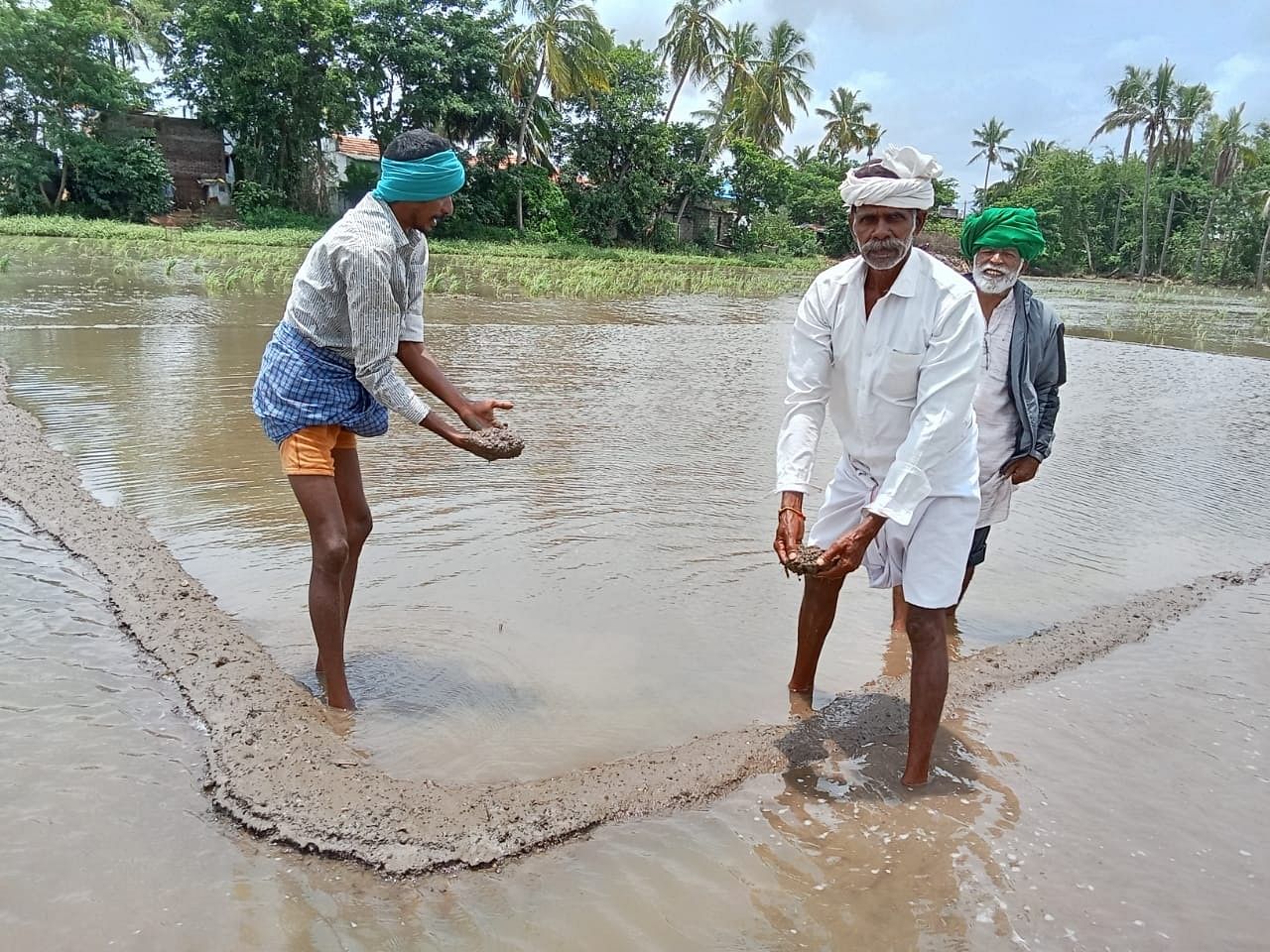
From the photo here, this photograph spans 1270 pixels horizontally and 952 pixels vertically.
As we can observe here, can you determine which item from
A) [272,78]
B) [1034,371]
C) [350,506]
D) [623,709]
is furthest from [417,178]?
[272,78]

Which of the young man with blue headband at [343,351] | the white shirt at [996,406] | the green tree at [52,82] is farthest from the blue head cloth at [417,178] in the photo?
the green tree at [52,82]

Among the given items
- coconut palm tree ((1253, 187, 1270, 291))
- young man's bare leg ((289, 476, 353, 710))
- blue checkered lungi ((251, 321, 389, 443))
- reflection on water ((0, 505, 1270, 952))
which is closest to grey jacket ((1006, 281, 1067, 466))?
reflection on water ((0, 505, 1270, 952))

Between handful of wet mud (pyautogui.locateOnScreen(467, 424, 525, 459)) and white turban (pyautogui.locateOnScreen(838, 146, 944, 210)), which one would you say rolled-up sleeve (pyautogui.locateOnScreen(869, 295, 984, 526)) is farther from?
handful of wet mud (pyautogui.locateOnScreen(467, 424, 525, 459))

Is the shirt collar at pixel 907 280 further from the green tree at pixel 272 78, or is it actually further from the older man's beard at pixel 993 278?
the green tree at pixel 272 78

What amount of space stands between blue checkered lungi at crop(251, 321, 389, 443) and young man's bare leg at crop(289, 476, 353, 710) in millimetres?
162

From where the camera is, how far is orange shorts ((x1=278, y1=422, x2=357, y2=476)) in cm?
257

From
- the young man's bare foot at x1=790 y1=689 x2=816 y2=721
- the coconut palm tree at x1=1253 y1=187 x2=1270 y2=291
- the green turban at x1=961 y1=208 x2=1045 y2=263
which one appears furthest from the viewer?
the coconut palm tree at x1=1253 y1=187 x2=1270 y2=291

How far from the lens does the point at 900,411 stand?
2.47 metres

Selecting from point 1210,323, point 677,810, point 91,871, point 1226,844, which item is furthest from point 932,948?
point 1210,323

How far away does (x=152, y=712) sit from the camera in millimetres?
2580

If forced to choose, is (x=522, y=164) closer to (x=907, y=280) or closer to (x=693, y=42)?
(x=693, y=42)

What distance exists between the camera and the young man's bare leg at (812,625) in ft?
9.11

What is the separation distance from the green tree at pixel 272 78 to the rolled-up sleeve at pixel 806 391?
27.0 m

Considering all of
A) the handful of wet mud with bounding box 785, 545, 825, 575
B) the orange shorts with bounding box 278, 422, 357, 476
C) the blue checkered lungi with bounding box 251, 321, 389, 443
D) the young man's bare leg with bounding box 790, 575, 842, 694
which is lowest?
the young man's bare leg with bounding box 790, 575, 842, 694
